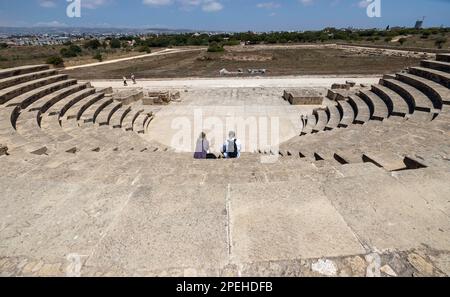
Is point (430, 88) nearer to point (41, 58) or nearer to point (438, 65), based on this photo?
point (438, 65)

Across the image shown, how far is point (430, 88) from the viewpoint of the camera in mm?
11000

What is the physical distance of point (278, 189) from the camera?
3.60 metres

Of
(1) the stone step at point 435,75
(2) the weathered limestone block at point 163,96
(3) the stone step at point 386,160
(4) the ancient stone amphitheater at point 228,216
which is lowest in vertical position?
(4) the ancient stone amphitheater at point 228,216

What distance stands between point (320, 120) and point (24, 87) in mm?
14586

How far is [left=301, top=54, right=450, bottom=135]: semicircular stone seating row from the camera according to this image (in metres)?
9.71

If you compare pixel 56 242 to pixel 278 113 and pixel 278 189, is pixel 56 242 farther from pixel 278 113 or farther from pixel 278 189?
pixel 278 113

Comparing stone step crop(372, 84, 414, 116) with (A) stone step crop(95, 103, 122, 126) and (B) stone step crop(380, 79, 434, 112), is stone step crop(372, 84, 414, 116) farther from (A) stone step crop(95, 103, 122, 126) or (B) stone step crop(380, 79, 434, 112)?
(A) stone step crop(95, 103, 122, 126)

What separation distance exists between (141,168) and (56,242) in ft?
9.41

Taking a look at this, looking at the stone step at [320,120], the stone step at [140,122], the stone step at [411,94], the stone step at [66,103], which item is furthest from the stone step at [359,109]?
the stone step at [66,103]

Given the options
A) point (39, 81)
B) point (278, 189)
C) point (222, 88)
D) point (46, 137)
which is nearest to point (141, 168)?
point (278, 189)

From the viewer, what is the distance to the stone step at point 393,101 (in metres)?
10.1

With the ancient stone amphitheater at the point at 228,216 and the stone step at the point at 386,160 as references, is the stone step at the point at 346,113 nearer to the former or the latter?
the ancient stone amphitheater at the point at 228,216

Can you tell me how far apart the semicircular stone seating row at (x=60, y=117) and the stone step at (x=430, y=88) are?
10.7 metres

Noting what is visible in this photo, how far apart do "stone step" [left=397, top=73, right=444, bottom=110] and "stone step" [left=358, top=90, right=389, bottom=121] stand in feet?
5.25
